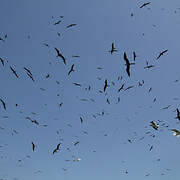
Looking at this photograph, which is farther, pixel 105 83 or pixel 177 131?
pixel 105 83

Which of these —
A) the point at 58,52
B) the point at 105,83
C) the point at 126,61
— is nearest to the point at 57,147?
the point at 105,83

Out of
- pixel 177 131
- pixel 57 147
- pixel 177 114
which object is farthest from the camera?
pixel 57 147

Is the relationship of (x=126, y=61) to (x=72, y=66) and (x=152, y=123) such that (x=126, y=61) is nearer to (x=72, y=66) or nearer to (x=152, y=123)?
(x=152, y=123)

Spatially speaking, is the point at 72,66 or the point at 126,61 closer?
the point at 126,61

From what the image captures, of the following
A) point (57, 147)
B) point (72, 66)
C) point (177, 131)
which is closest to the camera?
point (177, 131)

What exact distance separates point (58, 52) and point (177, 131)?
752 cm

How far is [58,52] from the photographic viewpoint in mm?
12695

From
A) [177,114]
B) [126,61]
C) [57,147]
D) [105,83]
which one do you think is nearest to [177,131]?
[177,114]

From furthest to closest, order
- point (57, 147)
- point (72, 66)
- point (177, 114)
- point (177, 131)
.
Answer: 1. point (72, 66)
2. point (57, 147)
3. point (177, 114)
4. point (177, 131)

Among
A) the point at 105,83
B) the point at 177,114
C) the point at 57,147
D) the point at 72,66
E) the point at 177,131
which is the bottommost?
the point at 57,147

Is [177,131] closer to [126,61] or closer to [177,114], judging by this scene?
[177,114]

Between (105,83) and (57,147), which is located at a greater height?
(105,83)

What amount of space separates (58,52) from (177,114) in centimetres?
686

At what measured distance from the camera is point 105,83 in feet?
42.2
